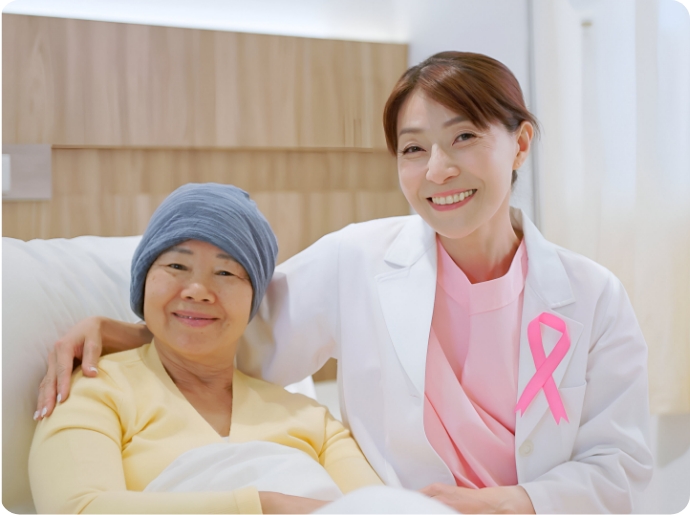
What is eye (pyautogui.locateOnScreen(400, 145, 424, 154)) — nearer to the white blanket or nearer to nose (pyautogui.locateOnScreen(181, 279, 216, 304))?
nose (pyautogui.locateOnScreen(181, 279, 216, 304))

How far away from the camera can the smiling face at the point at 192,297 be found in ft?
2.98

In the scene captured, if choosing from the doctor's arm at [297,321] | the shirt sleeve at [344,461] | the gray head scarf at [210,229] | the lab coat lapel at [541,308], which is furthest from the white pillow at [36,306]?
the lab coat lapel at [541,308]

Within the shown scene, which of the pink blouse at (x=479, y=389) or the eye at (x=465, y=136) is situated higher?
the eye at (x=465, y=136)

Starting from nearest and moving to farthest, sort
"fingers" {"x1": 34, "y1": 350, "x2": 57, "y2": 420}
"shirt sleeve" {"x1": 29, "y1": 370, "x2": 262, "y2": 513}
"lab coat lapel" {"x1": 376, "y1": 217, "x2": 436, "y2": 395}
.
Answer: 1. "shirt sleeve" {"x1": 29, "y1": 370, "x2": 262, "y2": 513}
2. "fingers" {"x1": 34, "y1": 350, "x2": 57, "y2": 420}
3. "lab coat lapel" {"x1": 376, "y1": 217, "x2": 436, "y2": 395}

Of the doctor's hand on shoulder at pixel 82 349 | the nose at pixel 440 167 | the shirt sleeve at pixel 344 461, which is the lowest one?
the shirt sleeve at pixel 344 461

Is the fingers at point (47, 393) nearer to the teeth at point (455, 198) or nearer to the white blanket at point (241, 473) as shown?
the white blanket at point (241, 473)

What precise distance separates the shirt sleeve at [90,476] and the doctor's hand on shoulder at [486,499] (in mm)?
279

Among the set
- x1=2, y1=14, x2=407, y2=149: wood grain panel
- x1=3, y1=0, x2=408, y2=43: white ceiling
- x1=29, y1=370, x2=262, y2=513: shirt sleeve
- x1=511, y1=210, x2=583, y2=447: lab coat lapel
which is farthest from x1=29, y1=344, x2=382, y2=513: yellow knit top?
x1=3, y1=0, x2=408, y2=43: white ceiling

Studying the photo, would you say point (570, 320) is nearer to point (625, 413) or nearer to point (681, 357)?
point (625, 413)

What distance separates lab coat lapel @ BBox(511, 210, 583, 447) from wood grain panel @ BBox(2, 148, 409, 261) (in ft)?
1.79

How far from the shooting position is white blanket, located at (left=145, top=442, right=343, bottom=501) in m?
0.79

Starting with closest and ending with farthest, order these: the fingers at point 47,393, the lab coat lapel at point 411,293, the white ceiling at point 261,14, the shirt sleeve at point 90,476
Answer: the shirt sleeve at point 90,476 < the fingers at point 47,393 < the lab coat lapel at point 411,293 < the white ceiling at point 261,14

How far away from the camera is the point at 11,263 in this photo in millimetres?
996

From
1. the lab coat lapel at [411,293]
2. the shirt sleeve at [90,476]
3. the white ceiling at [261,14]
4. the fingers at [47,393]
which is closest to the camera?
the shirt sleeve at [90,476]
